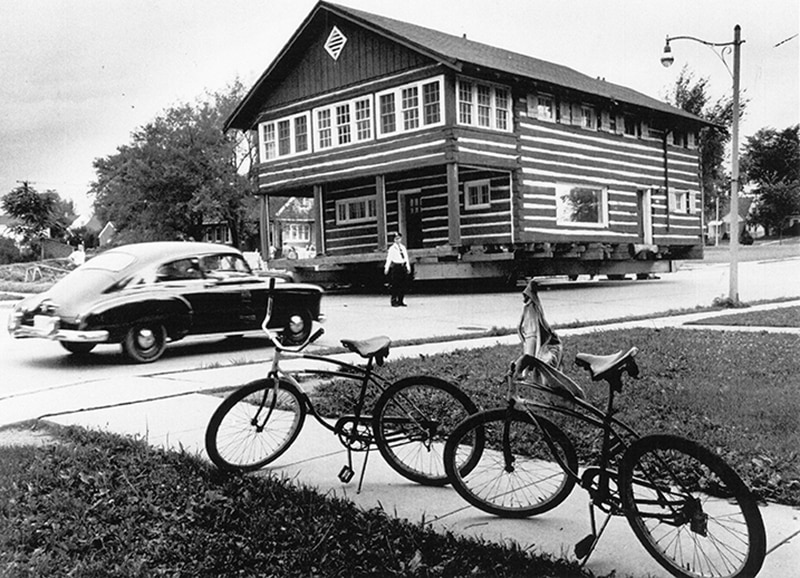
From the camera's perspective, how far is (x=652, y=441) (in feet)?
10.1

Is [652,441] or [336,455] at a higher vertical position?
[652,441]

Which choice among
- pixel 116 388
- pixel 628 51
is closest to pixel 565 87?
pixel 116 388

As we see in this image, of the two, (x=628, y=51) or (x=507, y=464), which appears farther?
(x=507, y=464)

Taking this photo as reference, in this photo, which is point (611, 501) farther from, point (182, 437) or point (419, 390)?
point (182, 437)

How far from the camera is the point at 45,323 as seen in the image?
6594 mm

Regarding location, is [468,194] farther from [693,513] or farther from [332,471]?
[693,513]

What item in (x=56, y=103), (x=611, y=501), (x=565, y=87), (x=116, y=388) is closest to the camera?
(x=611, y=501)

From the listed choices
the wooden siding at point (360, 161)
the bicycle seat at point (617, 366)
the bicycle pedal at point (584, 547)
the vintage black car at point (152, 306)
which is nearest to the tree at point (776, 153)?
the bicycle seat at point (617, 366)

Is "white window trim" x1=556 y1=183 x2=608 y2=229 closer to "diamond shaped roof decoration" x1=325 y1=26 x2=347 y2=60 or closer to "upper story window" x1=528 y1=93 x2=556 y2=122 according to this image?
"upper story window" x1=528 y1=93 x2=556 y2=122

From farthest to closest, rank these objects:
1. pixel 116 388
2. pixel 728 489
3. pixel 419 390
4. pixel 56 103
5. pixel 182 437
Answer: pixel 116 388
pixel 182 437
pixel 419 390
pixel 56 103
pixel 728 489

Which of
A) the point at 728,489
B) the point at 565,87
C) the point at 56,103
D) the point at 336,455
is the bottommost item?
the point at 336,455

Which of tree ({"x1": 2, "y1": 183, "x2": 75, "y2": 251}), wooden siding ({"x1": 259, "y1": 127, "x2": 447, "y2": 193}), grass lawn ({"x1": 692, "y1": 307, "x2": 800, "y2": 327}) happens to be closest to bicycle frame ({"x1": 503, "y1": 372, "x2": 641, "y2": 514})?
tree ({"x1": 2, "y1": 183, "x2": 75, "y2": 251})

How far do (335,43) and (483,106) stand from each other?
14.4 feet

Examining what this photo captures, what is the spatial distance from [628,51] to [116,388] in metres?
5.41
